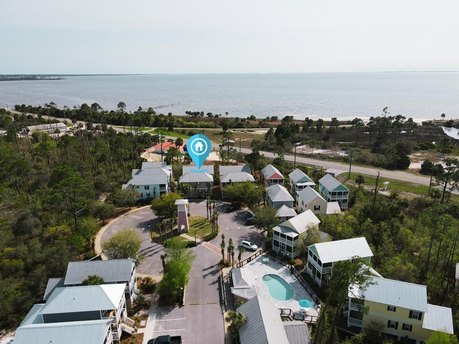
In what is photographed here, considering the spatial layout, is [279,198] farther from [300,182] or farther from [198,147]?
[198,147]

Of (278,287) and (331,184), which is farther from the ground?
(331,184)

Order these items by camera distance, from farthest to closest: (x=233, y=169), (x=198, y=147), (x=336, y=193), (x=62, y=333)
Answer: (x=198, y=147) < (x=233, y=169) < (x=336, y=193) < (x=62, y=333)

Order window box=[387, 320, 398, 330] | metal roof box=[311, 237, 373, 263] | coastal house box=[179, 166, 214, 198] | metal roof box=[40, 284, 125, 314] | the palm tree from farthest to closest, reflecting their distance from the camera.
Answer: coastal house box=[179, 166, 214, 198] → metal roof box=[311, 237, 373, 263] → window box=[387, 320, 398, 330] → the palm tree → metal roof box=[40, 284, 125, 314]

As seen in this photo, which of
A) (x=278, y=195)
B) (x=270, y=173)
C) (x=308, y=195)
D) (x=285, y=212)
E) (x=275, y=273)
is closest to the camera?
(x=275, y=273)

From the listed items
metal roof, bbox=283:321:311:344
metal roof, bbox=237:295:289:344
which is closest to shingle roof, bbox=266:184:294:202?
metal roof, bbox=237:295:289:344

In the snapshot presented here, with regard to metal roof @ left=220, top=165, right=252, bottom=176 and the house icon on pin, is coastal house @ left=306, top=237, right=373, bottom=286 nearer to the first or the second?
metal roof @ left=220, top=165, right=252, bottom=176

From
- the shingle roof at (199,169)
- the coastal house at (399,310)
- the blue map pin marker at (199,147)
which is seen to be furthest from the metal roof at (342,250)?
the blue map pin marker at (199,147)

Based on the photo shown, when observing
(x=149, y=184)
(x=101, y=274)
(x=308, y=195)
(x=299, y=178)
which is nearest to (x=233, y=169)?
(x=299, y=178)
